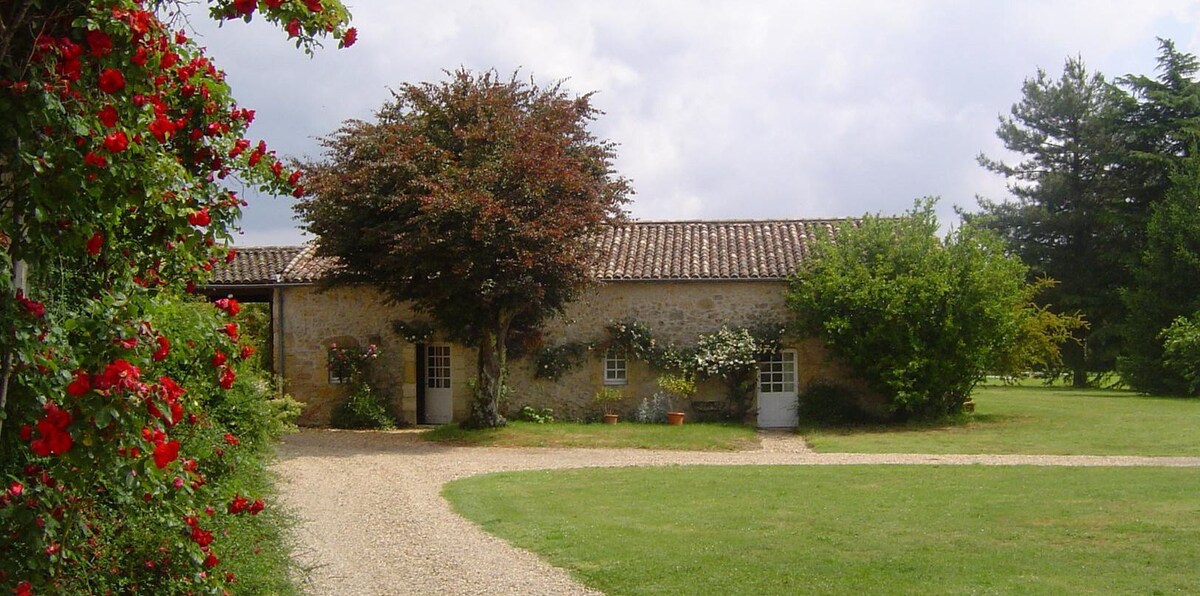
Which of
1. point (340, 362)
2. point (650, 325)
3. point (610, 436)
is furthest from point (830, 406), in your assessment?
point (340, 362)

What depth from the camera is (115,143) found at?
11.3 ft

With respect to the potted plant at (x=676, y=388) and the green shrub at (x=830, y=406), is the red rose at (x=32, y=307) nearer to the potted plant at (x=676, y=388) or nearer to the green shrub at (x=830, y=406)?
the potted plant at (x=676, y=388)

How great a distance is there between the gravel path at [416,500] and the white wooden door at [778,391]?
1.42 m

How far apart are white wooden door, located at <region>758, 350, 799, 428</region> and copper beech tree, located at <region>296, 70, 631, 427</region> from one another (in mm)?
4658

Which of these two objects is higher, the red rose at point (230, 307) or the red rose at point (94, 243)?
the red rose at point (94, 243)

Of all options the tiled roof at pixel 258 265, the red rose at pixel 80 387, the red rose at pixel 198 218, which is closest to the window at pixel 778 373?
the tiled roof at pixel 258 265

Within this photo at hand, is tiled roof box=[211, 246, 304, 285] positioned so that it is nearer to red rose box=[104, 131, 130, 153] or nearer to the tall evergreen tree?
red rose box=[104, 131, 130, 153]

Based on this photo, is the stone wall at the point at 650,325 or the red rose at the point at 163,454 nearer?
the red rose at the point at 163,454

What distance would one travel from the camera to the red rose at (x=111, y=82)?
137 inches

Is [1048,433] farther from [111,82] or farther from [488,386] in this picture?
[111,82]

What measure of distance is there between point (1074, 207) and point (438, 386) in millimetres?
28403

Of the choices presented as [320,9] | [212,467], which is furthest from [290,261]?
[320,9]

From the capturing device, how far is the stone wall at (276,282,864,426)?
21531mm

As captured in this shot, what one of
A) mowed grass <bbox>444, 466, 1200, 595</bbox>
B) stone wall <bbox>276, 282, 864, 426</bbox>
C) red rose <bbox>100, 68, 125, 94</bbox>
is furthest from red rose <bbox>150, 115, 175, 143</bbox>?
stone wall <bbox>276, 282, 864, 426</bbox>
